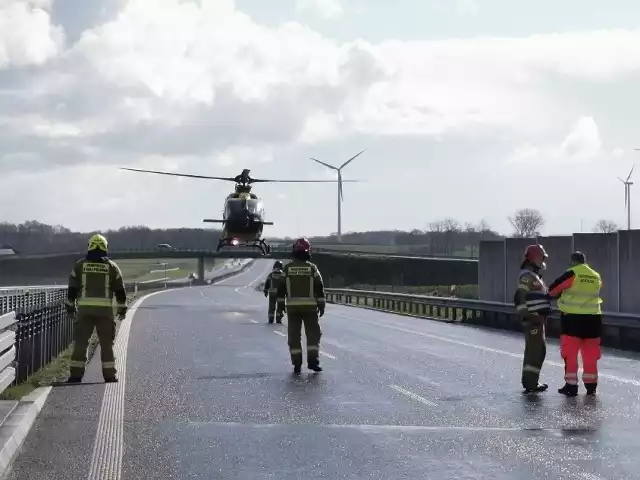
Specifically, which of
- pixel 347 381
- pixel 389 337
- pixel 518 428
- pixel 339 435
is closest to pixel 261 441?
pixel 339 435

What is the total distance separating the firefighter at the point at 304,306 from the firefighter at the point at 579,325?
389 centimetres

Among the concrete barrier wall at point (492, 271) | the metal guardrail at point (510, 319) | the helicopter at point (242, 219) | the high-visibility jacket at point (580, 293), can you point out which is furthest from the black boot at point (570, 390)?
the helicopter at point (242, 219)

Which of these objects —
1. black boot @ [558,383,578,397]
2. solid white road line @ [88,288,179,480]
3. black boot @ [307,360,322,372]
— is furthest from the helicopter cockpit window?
black boot @ [558,383,578,397]

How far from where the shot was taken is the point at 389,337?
77.5ft

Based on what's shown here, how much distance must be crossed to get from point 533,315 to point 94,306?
19.3 ft

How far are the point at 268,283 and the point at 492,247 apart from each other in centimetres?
727

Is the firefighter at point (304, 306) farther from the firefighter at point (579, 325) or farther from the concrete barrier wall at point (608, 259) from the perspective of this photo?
the concrete barrier wall at point (608, 259)

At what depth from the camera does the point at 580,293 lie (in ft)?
42.7

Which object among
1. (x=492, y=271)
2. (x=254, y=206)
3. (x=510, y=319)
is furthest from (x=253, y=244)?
(x=510, y=319)

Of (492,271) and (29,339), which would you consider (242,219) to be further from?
(29,339)

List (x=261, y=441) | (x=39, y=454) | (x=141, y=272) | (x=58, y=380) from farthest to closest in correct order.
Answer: (x=141, y=272)
(x=58, y=380)
(x=261, y=441)
(x=39, y=454)

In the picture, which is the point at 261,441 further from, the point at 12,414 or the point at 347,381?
the point at 347,381

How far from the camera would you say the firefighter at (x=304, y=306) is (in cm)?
1549

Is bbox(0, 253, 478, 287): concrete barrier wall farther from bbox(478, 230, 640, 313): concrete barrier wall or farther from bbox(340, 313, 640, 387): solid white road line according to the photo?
bbox(478, 230, 640, 313): concrete barrier wall
